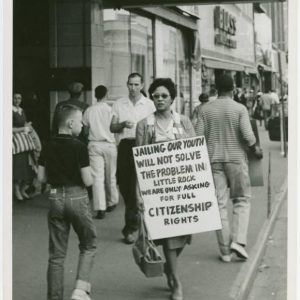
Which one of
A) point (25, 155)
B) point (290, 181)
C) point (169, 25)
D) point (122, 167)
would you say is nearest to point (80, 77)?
point (25, 155)

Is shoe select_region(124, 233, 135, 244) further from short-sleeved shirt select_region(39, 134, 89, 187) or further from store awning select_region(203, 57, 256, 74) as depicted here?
store awning select_region(203, 57, 256, 74)

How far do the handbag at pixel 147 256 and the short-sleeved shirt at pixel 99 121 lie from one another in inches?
82.0

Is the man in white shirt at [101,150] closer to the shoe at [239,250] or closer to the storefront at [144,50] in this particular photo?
the storefront at [144,50]

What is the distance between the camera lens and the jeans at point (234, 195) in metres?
5.76

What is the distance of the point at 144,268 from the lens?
4.70m

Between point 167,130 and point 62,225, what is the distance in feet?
3.39

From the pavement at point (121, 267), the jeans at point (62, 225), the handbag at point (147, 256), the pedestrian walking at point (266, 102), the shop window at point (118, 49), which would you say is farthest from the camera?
the shop window at point (118, 49)

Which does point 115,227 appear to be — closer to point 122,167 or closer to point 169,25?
point 122,167

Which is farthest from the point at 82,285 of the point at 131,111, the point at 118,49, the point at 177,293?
the point at 118,49

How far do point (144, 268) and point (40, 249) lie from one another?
1.25m

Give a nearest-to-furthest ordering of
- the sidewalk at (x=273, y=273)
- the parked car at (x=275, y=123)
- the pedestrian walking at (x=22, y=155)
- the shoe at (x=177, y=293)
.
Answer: the shoe at (x=177, y=293)
the sidewalk at (x=273, y=273)
the parked car at (x=275, y=123)
the pedestrian walking at (x=22, y=155)

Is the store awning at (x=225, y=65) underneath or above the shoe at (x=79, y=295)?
above

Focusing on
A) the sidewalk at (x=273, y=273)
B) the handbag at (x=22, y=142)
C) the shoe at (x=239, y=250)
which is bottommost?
the sidewalk at (x=273, y=273)

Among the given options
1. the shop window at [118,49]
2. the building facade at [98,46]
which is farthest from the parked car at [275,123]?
the shop window at [118,49]
